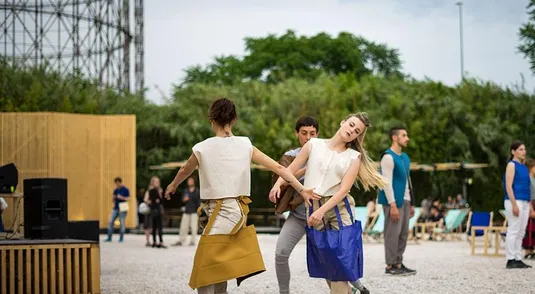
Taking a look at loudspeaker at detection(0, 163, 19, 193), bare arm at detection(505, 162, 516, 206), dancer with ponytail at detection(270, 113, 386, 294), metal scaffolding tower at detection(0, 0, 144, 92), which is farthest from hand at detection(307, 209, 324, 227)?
metal scaffolding tower at detection(0, 0, 144, 92)

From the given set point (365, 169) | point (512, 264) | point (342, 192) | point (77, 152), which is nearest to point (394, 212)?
point (512, 264)

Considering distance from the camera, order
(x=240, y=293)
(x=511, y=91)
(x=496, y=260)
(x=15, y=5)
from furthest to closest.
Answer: (x=511, y=91) < (x=15, y=5) < (x=496, y=260) < (x=240, y=293)

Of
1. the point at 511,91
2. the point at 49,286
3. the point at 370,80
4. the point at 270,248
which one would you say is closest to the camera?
the point at 49,286

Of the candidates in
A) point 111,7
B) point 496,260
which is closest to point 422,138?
point 111,7

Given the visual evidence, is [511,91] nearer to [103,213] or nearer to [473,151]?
[473,151]

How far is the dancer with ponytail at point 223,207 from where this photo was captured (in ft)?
A: 23.3

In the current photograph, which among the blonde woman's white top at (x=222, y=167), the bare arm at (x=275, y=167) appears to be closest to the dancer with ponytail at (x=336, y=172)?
the bare arm at (x=275, y=167)

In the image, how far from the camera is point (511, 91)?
45.4 meters

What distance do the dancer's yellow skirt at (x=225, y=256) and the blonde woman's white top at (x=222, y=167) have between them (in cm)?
9

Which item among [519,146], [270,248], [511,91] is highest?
[511,91]

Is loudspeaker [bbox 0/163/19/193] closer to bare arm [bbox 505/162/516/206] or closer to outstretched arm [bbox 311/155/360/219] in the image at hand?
bare arm [bbox 505/162/516/206]

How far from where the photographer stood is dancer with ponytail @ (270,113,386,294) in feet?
25.1

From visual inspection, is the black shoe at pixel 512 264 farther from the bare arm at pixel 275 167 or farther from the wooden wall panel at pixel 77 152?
the wooden wall panel at pixel 77 152

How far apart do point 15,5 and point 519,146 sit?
31653 millimetres
